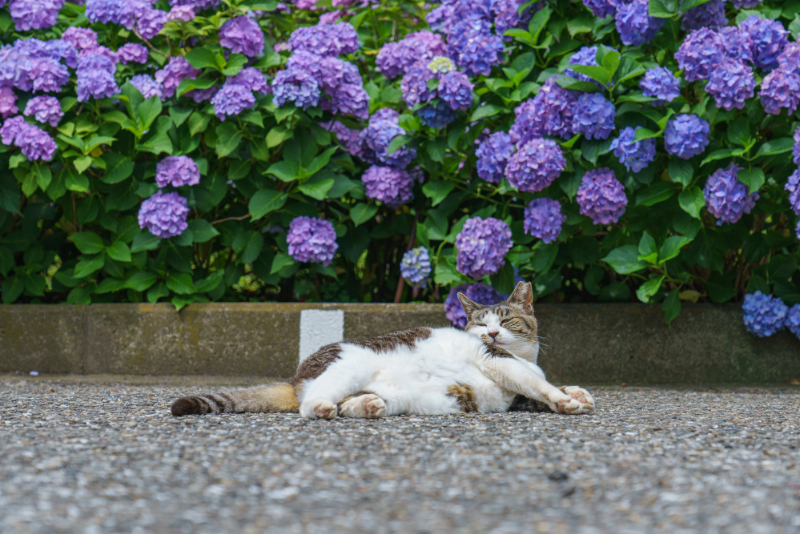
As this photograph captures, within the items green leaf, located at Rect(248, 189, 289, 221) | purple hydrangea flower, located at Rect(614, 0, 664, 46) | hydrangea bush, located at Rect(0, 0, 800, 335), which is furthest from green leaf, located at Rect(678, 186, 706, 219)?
green leaf, located at Rect(248, 189, 289, 221)

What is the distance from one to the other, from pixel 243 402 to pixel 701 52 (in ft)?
8.50

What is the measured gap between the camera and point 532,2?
138 inches

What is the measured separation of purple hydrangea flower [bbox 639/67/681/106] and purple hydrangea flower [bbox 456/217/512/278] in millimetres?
965

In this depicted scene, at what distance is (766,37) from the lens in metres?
3.09

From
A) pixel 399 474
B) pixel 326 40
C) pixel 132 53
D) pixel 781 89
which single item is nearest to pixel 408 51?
pixel 326 40

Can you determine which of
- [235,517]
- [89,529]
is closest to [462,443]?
[235,517]

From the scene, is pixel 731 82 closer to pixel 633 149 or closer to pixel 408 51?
pixel 633 149

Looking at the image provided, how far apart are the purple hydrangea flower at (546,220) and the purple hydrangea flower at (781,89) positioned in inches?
42.0

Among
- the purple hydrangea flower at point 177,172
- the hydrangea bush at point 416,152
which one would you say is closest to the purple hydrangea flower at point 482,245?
the hydrangea bush at point 416,152

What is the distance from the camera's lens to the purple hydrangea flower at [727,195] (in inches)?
121

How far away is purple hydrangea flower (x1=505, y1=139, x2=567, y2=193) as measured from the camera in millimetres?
3178

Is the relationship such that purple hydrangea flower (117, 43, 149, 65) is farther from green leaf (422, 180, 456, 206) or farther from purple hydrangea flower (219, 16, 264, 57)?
green leaf (422, 180, 456, 206)

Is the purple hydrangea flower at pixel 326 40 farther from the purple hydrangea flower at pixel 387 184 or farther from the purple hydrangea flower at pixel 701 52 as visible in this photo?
the purple hydrangea flower at pixel 701 52

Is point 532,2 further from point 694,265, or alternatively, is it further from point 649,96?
point 694,265
